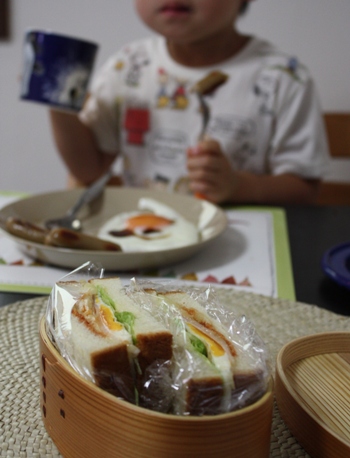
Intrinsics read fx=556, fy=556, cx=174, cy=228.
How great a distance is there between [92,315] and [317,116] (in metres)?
1.22

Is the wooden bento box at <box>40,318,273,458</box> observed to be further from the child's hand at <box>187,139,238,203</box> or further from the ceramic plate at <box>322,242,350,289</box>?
the child's hand at <box>187,139,238,203</box>

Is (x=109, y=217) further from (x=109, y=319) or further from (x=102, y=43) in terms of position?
(x=102, y=43)

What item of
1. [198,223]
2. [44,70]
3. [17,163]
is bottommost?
[17,163]

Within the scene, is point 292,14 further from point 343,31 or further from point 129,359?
point 129,359

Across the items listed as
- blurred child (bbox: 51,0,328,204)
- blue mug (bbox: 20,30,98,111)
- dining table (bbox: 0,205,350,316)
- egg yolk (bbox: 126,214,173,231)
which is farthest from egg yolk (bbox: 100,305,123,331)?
blurred child (bbox: 51,0,328,204)

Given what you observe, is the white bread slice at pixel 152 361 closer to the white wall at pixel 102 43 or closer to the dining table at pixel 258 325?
the dining table at pixel 258 325

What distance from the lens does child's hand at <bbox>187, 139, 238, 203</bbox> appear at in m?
1.21

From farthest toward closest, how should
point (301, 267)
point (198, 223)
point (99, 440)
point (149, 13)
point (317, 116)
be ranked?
point (317, 116)
point (149, 13)
point (198, 223)
point (301, 267)
point (99, 440)

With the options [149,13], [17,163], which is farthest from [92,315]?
[17,163]

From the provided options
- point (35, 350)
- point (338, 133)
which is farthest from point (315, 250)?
point (338, 133)

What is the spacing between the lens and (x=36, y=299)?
70 centimetres

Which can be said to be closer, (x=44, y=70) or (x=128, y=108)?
(x=44, y=70)

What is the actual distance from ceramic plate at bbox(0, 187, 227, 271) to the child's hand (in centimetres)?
11

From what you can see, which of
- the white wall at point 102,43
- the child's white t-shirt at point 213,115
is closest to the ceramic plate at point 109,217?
the child's white t-shirt at point 213,115
